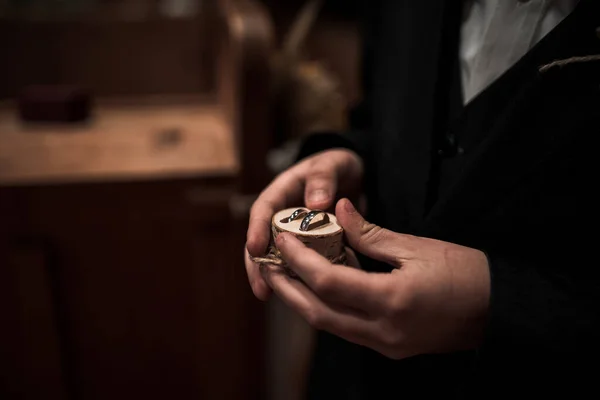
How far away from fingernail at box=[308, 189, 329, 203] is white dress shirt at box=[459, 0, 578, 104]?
145 mm

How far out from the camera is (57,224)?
0.92 meters

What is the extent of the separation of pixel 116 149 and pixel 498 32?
736 mm

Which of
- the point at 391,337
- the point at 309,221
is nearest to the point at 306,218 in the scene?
the point at 309,221

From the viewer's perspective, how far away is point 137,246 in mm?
960

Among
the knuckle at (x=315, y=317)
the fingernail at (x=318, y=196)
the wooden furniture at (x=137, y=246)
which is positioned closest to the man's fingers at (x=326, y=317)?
the knuckle at (x=315, y=317)

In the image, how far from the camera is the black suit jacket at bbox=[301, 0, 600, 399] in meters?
0.36

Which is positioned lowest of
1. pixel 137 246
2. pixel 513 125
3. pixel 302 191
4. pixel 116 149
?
pixel 137 246

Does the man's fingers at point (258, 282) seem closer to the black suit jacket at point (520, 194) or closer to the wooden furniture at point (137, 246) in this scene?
Answer: the black suit jacket at point (520, 194)

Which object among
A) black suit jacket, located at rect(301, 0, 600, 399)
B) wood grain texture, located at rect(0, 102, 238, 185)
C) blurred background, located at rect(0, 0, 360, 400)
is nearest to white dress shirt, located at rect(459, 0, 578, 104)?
black suit jacket, located at rect(301, 0, 600, 399)

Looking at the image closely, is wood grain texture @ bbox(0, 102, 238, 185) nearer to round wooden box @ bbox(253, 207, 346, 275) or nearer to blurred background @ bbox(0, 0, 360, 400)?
blurred background @ bbox(0, 0, 360, 400)

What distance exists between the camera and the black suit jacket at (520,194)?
36 cm

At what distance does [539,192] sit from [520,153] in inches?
1.2

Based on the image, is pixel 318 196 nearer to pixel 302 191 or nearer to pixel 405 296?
pixel 302 191

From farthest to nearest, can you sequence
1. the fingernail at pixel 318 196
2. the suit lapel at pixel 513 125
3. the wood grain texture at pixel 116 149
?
the wood grain texture at pixel 116 149 → the fingernail at pixel 318 196 → the suit lapel at pixel 513 125
